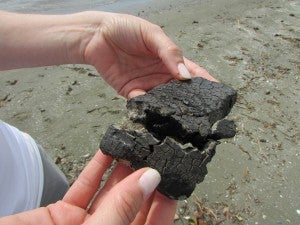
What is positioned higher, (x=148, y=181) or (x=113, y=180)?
(x=148, y=181)

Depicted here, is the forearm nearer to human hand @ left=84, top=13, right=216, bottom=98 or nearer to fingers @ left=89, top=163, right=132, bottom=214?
human hand @ left=84, top=13, right=216, bottom=98

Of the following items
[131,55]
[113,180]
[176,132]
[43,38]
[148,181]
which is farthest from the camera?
[131,55]

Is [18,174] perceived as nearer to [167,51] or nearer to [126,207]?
[126,207]

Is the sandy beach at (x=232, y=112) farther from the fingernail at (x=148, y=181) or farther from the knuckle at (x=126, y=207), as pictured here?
the knuckle at (x=126, y=207)

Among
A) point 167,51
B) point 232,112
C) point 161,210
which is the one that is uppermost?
point 167,51

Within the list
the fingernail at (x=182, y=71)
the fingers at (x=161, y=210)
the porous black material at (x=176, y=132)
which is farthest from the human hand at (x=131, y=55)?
the fingers at (x=161, y=210)

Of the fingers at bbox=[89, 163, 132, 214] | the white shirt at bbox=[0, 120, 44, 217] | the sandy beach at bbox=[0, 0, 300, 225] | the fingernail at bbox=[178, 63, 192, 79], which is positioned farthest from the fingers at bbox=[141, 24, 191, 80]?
the sandy beach at bbox=[0, 0, 300, 225]

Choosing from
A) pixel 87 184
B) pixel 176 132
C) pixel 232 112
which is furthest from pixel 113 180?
pixel 232 112
